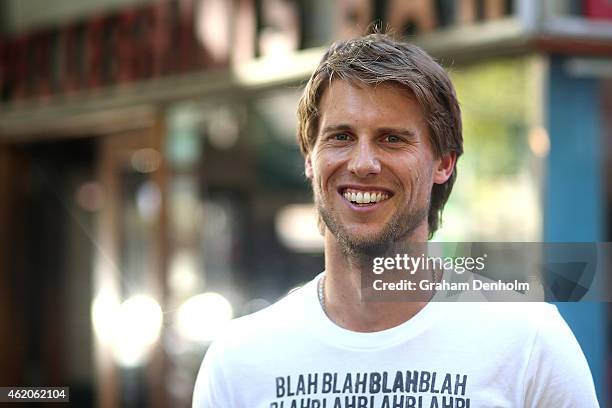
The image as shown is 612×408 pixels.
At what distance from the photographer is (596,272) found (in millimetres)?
2033

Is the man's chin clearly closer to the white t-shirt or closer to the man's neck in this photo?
the man's neck

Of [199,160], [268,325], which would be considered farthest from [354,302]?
[199,160]

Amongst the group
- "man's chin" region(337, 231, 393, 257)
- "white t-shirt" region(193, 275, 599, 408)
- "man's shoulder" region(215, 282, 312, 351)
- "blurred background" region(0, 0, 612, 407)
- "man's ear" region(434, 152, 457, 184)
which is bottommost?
"white t-shirt" region(193, 275, 599, 408)

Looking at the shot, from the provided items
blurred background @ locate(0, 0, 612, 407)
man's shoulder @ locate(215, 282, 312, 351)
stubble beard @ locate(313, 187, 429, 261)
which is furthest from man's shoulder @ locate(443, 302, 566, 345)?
blurred background @ locate(0, 0, 612, 407)

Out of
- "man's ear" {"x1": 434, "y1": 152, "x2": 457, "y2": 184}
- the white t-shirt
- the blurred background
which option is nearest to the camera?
the white t-shirt

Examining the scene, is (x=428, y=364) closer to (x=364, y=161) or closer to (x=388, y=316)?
(x=388, y=316)

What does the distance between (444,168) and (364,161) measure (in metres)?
0.26

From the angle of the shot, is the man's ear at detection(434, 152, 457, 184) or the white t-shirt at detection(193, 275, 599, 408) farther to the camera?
the man's ear at detection(434, 152, 457, 184)

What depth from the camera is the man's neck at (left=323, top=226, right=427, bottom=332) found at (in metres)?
1.96

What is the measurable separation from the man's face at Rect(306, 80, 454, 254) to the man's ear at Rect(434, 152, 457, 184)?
0.25 ft

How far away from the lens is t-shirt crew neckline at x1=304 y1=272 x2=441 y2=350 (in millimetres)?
1923

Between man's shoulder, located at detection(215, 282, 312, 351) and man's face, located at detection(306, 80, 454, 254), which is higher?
man's face, located at detection(306, 80, 454, 254)

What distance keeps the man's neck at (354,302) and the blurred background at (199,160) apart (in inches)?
105

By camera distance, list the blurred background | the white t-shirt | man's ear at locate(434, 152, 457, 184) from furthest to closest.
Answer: the blurred background
man's ear at locate(434, 152, 457, 184)
the white t-shirt
